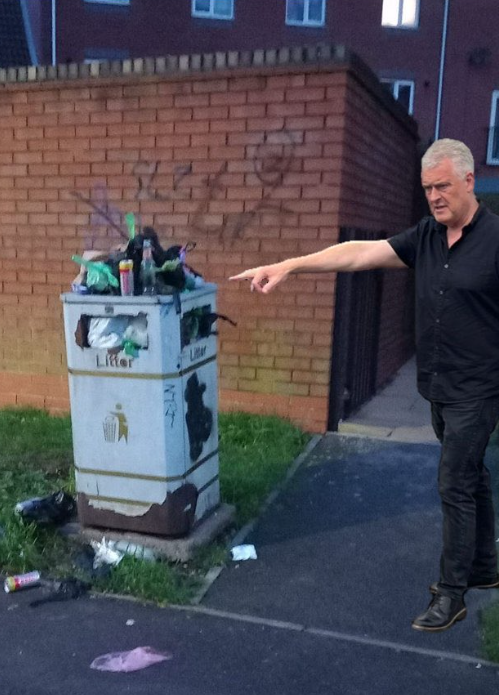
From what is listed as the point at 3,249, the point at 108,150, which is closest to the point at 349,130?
the point at 108,150

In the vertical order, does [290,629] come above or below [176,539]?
below

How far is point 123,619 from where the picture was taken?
3.31 m

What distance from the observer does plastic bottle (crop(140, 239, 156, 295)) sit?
3653 millimetres

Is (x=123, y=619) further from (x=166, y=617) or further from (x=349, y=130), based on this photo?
(x=349, y=130)

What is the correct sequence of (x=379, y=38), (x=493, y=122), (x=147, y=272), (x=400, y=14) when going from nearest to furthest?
(x=147, y=272)
(x=379, y=38)
(x=493, y=122)
(x=400, y=14)

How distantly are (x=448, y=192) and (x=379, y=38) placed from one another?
18.6 metres

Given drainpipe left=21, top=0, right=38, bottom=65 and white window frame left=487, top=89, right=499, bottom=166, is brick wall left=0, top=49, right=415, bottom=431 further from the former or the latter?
white window frame left=487, top=89, right=499, bottom=166

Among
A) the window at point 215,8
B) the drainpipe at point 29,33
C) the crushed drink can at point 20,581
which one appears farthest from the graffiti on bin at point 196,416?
the window at point 215,8

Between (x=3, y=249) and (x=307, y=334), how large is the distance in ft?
9.92

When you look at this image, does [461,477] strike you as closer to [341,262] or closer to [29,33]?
[341,262]

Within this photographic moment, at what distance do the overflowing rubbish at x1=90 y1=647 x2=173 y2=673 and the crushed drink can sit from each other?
2.46 feet

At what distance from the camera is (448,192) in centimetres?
284

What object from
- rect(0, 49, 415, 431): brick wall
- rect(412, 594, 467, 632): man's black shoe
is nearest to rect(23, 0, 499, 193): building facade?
rect(0, 49, 415, 431): brick wall

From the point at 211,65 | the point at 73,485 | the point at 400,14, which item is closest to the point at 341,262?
the point at 73,485
